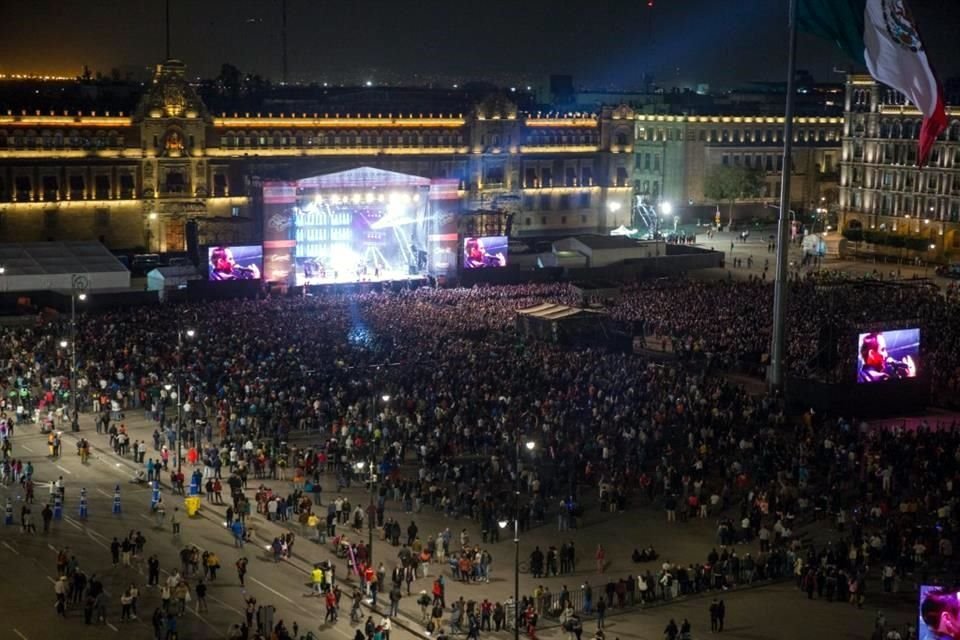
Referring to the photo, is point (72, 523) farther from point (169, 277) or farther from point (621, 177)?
point (621, 177)

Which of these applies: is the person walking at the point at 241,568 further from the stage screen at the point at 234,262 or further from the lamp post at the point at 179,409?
the stage screen at the point at 234,262

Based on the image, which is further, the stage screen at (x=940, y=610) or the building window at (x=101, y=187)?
the building window at (x=101, y=187)

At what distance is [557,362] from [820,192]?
279ft

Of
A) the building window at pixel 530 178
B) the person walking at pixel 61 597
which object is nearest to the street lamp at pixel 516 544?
the person walking at pixel 61 597

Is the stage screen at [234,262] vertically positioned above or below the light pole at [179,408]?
above

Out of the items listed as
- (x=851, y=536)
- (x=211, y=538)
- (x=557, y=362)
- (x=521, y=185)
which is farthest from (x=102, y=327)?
(x=521, y=185)

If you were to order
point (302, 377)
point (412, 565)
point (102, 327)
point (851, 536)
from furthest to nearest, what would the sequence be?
point (102, 327)
point (302, 377)
point (851, 536)
point (412, 565)

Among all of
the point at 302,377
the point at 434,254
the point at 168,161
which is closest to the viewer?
the point at 302,377

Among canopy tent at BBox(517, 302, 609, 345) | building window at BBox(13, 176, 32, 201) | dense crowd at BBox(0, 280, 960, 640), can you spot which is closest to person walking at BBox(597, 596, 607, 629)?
dense crowd at BBox(0, 280, 960, 640)

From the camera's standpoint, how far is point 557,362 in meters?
56.1

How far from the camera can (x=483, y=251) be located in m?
89.1

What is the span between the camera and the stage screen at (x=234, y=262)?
7959 centimetres

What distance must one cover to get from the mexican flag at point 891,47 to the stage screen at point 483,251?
49.9 m

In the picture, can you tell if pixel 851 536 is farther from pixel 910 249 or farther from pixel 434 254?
pixel 910 249
